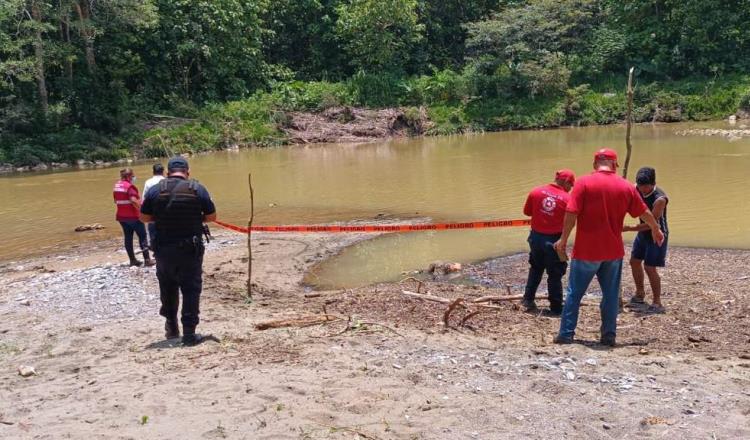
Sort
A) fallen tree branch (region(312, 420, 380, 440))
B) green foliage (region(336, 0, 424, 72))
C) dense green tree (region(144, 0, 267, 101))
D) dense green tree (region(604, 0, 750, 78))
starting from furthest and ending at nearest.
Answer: green foliage (region(336, 0, 424, 72))
dense green tree (region(604, 0, 750, 78))
dense green tree (region(144, 0, 267, 101))
fallen tree branch (region(312, 420, 380, 440))

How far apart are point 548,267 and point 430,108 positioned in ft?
105

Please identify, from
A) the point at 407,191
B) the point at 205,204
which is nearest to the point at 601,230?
the point at 205,204

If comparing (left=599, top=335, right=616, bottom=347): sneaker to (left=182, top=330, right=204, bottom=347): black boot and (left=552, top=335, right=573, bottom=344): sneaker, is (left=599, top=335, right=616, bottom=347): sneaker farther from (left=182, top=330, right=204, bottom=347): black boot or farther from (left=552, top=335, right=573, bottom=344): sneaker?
(left=182, top=330, right=204, bottom=347): black boot

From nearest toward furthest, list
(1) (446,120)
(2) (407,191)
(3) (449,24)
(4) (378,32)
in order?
1. (2) (407,191)
2. (1) (446,120)
3. (4) (378,32)
4. (3) (449,24)

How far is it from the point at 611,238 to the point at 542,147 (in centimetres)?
2182

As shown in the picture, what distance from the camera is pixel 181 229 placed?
6.06 m

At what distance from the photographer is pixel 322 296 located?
8.20m

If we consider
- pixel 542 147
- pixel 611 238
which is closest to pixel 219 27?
pixel 542 147

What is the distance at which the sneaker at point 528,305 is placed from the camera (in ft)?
23.8

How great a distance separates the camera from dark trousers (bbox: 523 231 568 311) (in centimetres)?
710

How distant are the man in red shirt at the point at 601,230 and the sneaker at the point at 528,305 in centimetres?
138

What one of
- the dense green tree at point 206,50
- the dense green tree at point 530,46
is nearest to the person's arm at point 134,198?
the dense green tree at point 206,50

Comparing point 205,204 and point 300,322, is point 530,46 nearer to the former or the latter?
point 300,322

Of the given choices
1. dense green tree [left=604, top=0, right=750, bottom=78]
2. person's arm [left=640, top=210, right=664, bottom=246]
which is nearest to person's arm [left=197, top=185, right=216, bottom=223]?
person's arm [left=640, top=210, right=664, bottom=246]
